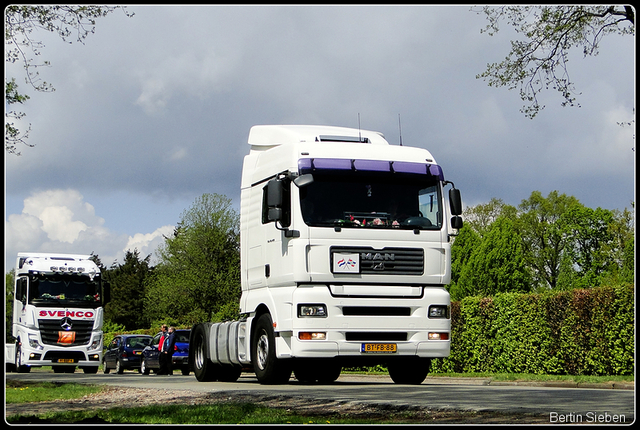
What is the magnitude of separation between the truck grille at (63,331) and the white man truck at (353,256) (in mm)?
15369

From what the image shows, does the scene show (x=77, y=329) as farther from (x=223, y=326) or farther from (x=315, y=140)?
(x=315, y=140)

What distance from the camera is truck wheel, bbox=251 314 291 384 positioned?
14.6 metres

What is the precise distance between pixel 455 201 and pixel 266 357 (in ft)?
14.2

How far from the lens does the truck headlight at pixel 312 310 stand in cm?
1385

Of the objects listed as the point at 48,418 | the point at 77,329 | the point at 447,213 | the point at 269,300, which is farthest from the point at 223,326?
the point at 77,329

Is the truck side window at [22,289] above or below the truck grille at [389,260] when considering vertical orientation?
above

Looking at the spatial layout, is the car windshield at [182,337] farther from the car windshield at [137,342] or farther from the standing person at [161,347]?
the car windshield at [137,342]

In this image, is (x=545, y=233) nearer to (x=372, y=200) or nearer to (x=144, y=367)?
(x=144, y=367)


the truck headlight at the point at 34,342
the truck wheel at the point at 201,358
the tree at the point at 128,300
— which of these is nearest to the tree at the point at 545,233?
the tree at the point at 128,300

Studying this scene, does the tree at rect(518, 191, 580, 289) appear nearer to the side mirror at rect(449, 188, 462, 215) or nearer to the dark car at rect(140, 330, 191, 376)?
the dark car at rect(140, 330, 191, 376)

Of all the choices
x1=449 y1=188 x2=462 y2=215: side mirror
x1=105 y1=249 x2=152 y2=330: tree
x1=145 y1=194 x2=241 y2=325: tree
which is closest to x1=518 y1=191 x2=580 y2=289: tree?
x1=145 y1=194 x2=241 y2=325: tree

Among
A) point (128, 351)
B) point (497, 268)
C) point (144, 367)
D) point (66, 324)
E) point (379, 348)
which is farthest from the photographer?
point (497, 268)

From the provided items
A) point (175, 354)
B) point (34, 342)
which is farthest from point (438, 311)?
point (34, 342)

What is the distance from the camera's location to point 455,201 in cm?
1455
